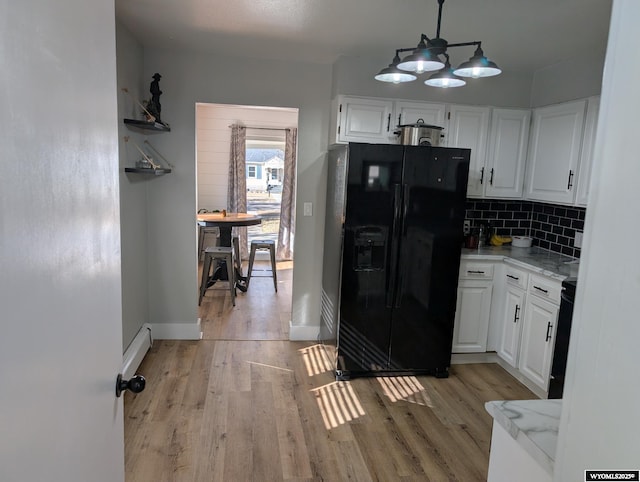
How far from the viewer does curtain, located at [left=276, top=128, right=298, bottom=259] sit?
678 centimetres

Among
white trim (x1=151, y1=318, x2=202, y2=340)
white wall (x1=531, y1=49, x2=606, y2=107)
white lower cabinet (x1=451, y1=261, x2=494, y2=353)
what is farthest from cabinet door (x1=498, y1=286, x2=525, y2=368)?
white trim (x1=151, y1=318, x2=202, y2=340)

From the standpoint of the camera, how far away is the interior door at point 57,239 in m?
0.64

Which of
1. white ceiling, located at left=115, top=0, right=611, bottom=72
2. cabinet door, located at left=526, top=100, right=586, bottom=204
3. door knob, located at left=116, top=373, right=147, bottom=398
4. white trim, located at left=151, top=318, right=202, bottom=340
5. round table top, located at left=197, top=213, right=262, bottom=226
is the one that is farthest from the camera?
round table top, located at left=197, top=213, right=262, bottom=226

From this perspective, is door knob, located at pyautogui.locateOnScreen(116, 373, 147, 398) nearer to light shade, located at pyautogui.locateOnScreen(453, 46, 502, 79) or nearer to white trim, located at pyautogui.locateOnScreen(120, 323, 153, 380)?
white trim, located at pyautogui.locateOnScreen(120, 323, 153, 380)

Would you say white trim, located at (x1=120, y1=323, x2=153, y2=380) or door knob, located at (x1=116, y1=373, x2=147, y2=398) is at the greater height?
door knob, located at (x1=116, y1=373, x2=147, y2=398)

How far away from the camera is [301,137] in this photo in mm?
3783

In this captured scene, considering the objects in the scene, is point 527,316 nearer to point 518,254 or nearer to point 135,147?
point 518,254

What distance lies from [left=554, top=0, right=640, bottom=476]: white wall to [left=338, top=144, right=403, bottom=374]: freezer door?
2.48 m

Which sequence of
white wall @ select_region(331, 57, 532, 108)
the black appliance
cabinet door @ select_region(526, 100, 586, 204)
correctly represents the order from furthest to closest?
white wall @ select_region(331, 57, 532, 108) < cabinet door @ select_region(526, 100, 586, 204) < the black appliance

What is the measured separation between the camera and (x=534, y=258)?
3.47 metres

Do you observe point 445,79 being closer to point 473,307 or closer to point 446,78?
point 446,78

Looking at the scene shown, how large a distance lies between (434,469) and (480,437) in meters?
0.48

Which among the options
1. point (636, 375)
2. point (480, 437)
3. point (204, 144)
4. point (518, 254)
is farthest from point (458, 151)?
point (204, 144)

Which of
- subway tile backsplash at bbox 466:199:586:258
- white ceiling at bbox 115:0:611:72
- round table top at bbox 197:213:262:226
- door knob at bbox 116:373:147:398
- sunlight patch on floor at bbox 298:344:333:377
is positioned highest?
white ceiling at bbox 115:0:611:72
